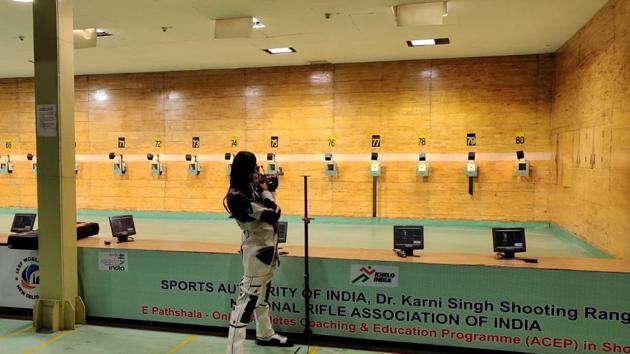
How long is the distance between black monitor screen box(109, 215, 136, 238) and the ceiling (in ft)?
9.46

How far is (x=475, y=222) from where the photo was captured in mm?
8688

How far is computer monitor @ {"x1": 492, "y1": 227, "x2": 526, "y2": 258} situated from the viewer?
3373mm

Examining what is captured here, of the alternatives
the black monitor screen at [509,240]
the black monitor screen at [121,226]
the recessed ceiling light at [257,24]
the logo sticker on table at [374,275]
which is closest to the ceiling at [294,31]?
the recessed ceiling light at [257,24]

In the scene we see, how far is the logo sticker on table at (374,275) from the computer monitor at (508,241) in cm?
80

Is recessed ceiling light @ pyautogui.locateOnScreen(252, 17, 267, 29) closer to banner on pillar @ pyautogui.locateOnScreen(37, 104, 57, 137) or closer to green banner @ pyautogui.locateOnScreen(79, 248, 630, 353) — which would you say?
banner on pillar @ pyautogui.locateOnScreen(37, 104, 57, 137)

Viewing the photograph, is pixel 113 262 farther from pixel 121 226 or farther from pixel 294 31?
pixel 294 31

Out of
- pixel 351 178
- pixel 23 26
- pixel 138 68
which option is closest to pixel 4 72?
pixel 138 68

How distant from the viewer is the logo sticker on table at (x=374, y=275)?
3338 mm

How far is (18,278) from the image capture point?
13.3ft

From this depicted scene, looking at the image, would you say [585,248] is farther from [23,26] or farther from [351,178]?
[23,26]

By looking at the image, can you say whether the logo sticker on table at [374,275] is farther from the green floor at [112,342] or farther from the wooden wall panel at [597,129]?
the wooden wall panel at [597,129]

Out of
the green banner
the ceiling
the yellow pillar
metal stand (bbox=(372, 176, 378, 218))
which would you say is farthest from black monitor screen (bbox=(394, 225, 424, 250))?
metal stand (bbox=(372, 176, 378, 218))

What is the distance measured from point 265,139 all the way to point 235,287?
6.24m

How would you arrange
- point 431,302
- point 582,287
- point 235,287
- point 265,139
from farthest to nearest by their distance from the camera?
point 265,139 < point 235,287 < point 431,302 < point 582,287
